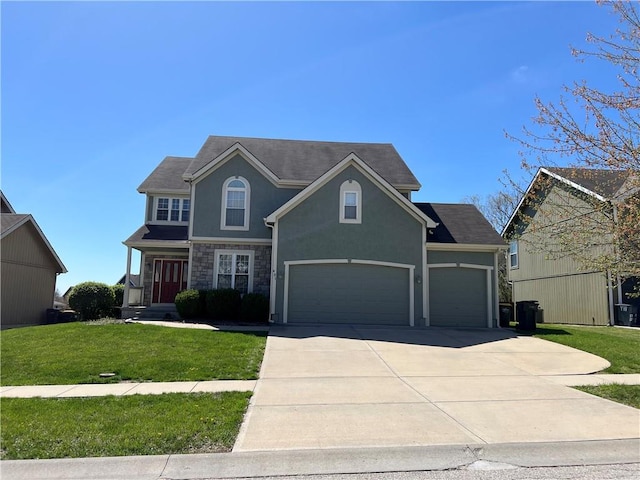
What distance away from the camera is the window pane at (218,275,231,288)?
1889 cm

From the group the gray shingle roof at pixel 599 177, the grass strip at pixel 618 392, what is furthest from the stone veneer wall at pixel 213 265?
the grass strip at pixel 618 392

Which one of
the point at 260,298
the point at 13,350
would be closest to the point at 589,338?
the point at 260,298

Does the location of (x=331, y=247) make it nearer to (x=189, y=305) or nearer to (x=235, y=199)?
(x=235, y=199)

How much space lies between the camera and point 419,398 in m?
7.68

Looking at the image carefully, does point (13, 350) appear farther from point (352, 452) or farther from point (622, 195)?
point (622, 195)

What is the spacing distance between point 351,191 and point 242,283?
576 cm

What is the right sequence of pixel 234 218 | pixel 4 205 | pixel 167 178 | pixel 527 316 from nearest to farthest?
pixel 527 316
pixel 234 218
pixel 167 178
pixel 4 205

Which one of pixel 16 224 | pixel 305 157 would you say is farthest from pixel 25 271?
pixel 305 157

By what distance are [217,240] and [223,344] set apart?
7.63 metres

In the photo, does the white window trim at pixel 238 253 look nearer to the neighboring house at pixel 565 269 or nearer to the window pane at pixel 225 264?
the window pane at pixel 225 264

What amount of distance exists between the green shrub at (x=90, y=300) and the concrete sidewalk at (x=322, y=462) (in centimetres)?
1580

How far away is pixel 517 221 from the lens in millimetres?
26125

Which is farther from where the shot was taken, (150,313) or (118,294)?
(118,294)

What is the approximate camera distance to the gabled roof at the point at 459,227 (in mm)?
18250
